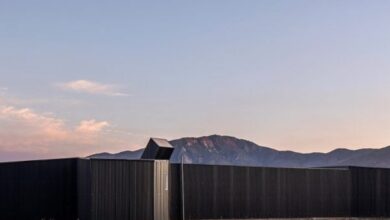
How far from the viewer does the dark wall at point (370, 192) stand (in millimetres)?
60156

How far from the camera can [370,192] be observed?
201 ft

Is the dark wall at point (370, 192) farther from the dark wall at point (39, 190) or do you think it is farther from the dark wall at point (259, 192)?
the dark wall at point (39, 190)

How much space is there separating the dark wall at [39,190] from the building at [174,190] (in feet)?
0.20

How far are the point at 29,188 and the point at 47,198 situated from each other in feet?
5.00

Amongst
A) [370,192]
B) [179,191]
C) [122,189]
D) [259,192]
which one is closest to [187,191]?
[179,191]

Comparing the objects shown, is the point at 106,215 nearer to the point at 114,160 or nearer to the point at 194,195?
the point at 114,160

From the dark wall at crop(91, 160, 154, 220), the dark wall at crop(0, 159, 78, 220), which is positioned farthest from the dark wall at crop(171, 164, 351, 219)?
the dark wall at crop(0, 159, 78, 220)

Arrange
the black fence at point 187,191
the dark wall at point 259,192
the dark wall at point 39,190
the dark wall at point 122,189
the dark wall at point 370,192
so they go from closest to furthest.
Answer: the dark wall at point 122,189 < the black fence at point 187,191 < the dark wall at point 39,190 < the dark wall at point 259,192 < the dark wall at point 370,192

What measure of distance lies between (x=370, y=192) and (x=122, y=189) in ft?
91.5

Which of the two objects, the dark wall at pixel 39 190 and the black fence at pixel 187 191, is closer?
the black fence at pixel 187 191

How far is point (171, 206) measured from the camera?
46.7 metres

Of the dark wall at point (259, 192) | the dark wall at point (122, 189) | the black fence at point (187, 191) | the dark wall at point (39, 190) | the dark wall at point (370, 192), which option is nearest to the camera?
the dark wall at point (122, 189)

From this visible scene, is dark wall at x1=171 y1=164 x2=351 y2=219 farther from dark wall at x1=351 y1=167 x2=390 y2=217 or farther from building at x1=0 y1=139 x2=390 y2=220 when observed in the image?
dark wall at x1=351 y1=167 x2=390 y2=217

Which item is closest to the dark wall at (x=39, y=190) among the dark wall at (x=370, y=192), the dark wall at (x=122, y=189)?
the dark wall at (x=122, y=189)
